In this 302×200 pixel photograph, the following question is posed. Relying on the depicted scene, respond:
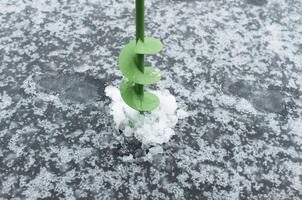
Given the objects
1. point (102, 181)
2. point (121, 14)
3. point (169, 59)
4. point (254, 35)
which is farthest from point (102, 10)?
point (102, 181)

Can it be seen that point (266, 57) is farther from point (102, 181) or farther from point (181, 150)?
point (102, 181)

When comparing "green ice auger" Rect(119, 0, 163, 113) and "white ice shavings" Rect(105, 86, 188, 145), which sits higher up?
"green ice auger" Rect(119, 0, 163, 113)

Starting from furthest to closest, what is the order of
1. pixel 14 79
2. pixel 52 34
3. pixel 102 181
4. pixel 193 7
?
1. pixel 193 7
2. pixel 52 34
3. pixel 14 79
4. pixel 102 181

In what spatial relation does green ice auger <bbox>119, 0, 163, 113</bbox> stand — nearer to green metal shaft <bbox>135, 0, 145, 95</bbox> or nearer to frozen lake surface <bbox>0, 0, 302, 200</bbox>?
green metal shaft <bbox>135, 0, 145, 95</bbox>

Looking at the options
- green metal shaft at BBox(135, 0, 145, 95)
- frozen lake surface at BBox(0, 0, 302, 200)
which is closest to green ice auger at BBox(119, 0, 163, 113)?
green metal shaft at BBox(135, 0, 145, 95)

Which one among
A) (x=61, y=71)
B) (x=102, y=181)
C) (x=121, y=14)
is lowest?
(x=102, y=181)
